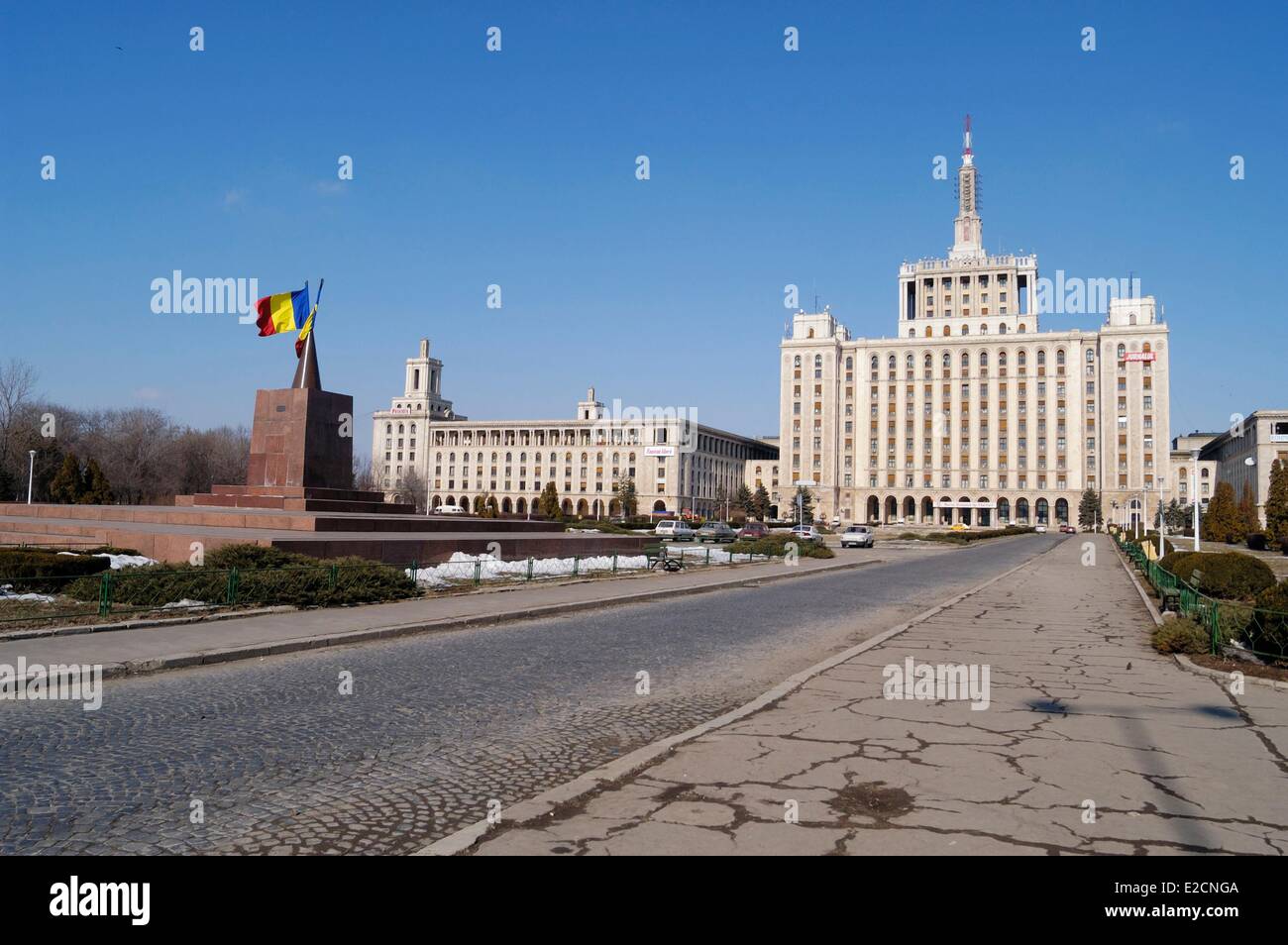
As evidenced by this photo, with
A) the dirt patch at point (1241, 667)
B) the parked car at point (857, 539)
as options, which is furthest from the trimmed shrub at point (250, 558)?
the parked car at point (857, 539)

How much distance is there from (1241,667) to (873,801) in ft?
25.6

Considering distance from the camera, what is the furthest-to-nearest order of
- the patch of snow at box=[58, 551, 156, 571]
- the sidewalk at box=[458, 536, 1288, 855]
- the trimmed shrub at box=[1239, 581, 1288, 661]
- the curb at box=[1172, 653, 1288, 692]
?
1. the patch of snow at box=[58, 551, 156, 571]
2. the trimmed shrub at box=[1239, 581, 1288, 661]
3. the curb at box=[1172, 653, 1288, 692]
4. the sidewalk at box=[458, 536, 1288, 855]

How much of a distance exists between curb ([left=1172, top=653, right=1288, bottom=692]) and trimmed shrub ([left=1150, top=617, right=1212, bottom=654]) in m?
0.51

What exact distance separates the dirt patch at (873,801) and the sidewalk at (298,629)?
7996mm

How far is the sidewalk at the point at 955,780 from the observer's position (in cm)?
483

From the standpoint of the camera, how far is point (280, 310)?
3117 cm

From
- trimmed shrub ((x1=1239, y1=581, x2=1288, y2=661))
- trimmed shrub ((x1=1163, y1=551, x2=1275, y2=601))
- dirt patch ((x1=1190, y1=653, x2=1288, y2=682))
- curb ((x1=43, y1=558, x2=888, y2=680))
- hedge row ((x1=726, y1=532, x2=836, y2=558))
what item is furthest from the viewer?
hedge row ((x1=726, y1=532, x2=836, y2=558))

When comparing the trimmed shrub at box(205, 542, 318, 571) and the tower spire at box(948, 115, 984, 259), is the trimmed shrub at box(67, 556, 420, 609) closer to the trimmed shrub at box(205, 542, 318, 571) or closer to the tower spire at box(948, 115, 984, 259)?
the trimmed shrub at box(205, 542, 318, 571)

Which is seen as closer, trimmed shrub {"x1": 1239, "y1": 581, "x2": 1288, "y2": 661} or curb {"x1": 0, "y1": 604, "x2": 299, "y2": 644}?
trimmed shrub {"x1": 1239, "y1": 581, "x2": 1288, "y2": 661}

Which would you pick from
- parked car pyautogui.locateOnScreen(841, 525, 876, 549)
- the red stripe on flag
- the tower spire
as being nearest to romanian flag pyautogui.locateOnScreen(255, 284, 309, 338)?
the red stripe on flag

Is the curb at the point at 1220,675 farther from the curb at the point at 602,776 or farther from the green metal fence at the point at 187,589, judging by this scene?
the green metal fence at the point at 187,589

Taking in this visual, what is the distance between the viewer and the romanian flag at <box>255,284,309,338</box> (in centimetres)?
3102

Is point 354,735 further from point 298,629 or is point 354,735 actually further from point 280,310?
point 280,310
